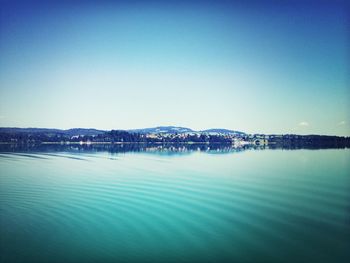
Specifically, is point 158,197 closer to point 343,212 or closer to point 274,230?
point 274,230

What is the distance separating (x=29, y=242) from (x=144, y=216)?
4.32 meters

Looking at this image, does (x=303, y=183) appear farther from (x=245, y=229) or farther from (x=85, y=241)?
(x=85, y=241)

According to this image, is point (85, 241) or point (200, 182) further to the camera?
point (200, 182)

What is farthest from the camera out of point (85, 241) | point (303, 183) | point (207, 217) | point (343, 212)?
point (303, 183)

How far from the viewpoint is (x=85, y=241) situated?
883 cm

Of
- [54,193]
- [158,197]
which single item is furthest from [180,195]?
[54,193]

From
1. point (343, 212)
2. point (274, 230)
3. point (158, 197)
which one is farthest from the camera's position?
point (158, 197)

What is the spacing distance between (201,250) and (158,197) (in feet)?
23.4

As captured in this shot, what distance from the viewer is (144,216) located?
1162 centimetres

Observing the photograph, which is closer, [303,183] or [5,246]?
[5,246]

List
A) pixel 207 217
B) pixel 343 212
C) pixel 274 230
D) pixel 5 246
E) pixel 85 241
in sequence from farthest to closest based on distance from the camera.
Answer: pixel 343 212 → pixel 207 217 → pixel 274 230 → pixel 85 241 → pixel 5 246

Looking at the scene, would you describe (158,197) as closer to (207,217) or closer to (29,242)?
(207,217)

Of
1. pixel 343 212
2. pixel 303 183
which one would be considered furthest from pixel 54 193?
pixel 303 183

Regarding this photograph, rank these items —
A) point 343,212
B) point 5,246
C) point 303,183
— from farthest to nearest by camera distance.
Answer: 1. point 303,183
2. point 343,212
3. point 5,246
